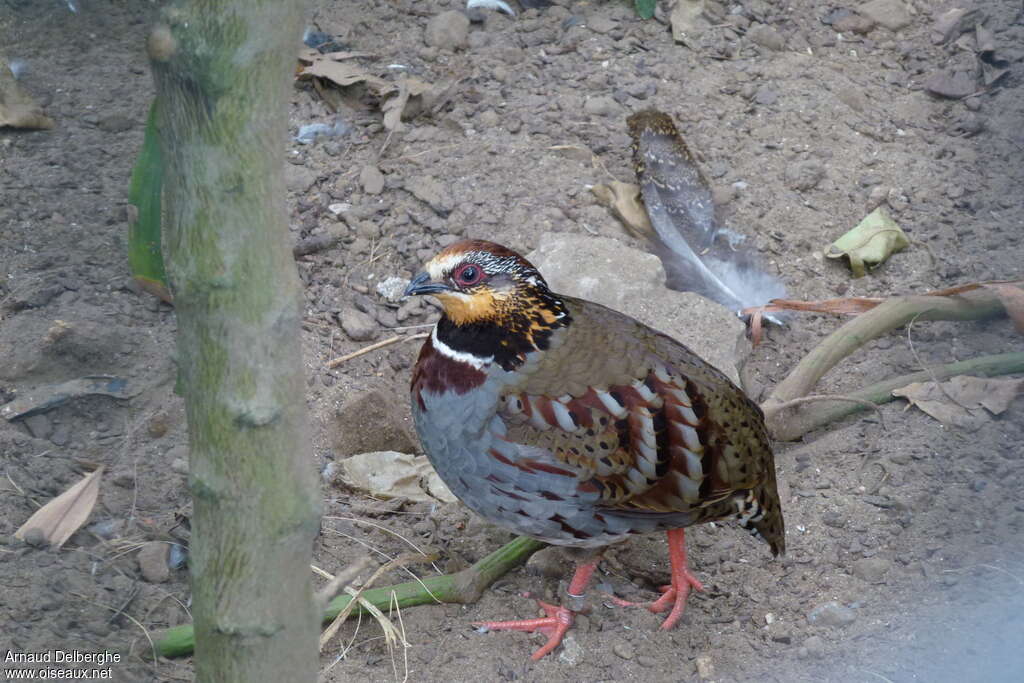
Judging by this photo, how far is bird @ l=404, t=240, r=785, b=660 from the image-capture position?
299 centimetres

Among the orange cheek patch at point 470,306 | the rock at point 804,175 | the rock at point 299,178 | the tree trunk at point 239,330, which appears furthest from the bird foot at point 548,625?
the rock at point 804,175

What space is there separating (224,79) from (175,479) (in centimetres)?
179

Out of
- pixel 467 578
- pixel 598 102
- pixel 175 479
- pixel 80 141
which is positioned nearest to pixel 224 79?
pixel 175 479

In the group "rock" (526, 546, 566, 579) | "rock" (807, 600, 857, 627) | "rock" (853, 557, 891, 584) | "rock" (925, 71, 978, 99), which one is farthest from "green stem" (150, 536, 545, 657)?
"rock" (925, 71, 978, 99)

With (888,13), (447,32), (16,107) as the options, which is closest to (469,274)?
(16,107)

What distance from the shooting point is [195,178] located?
1.44 m

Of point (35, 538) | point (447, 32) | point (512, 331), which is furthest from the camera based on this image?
point (447, 32)

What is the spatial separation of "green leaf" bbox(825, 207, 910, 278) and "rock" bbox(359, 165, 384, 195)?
6.63ft

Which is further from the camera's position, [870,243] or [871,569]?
[870,243]

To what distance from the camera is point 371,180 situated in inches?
189

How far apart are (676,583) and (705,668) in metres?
0.39

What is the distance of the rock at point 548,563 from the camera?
3.50 metres

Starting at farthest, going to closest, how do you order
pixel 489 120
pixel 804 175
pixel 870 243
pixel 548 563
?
pixel 489 120, pixel 804 175, pixel 870 243, pixel 548 563

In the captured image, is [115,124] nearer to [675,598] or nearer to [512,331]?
[512,331]
